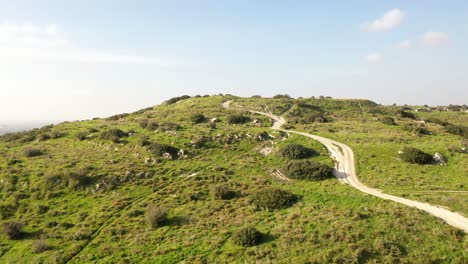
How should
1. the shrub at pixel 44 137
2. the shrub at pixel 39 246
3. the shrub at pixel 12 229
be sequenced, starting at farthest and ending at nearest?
the shrub at pixel 44 137, the shrub at pixel 12 229, the shrub at pixel 39 246

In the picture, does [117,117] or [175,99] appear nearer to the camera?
[117,117]

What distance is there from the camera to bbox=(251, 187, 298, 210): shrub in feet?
106

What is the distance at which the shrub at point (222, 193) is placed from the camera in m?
35.3

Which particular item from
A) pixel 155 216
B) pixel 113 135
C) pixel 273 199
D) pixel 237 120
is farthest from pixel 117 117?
pixel 273 199

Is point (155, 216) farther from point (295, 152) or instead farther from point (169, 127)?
point (169, 127)

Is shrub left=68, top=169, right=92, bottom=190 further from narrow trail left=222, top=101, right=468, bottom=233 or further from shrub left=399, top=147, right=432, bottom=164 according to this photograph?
shrub left=399, top=147, right=432, bottom=164

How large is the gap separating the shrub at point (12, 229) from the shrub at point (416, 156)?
4631 centimetres

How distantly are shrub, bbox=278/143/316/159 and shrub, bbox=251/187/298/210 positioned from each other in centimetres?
1286

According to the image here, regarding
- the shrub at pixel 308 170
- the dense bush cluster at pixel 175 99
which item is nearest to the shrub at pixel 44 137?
the shrub at pixel 308 170

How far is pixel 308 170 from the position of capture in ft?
132

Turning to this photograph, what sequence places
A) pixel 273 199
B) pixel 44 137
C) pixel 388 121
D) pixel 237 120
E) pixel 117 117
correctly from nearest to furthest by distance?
pixel 273 199, pixel 44 137, pixel 388 121, pixel 237 120, pixel 117 117

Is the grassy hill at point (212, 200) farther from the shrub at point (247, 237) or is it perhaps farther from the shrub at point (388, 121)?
the shrub at point (388, 121)

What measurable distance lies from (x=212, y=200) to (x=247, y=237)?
9.53m

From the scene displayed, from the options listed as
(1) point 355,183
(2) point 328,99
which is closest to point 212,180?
(1) point 355,183
